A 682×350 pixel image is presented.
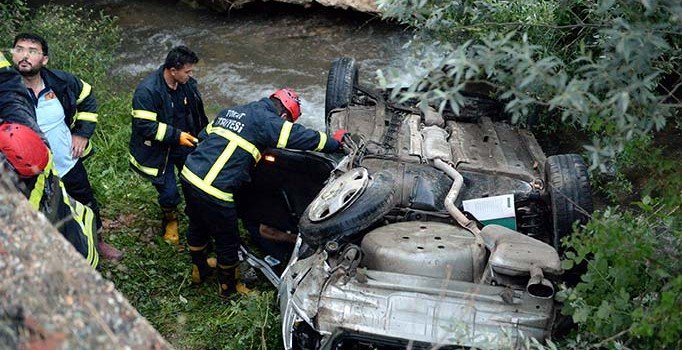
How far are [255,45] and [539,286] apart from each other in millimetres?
7179

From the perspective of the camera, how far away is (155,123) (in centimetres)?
549

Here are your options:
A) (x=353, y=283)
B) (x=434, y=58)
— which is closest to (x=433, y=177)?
(x=353, y=283)

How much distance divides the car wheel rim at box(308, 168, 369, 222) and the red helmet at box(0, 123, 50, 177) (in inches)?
56.7

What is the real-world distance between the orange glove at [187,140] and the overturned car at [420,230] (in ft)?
1.73

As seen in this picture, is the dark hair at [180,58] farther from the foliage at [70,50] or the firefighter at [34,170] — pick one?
the foliage at [70,50]

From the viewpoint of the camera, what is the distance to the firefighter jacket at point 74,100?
16.9ft

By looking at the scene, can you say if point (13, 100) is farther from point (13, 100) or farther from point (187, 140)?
point (187, 140)

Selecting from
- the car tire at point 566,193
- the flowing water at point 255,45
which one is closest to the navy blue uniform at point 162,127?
the car tire at point 566,193

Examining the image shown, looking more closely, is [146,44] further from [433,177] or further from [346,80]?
[433,177]

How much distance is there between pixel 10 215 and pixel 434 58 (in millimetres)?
1796

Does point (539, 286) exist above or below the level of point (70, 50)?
above

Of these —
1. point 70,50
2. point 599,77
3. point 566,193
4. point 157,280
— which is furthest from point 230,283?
point 70,50

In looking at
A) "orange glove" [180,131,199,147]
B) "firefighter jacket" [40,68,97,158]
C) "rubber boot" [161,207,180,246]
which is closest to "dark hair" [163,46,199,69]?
"orange glove" [180,131,199,147]

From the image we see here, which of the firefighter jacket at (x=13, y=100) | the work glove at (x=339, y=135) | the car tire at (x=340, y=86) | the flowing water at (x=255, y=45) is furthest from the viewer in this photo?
the flowing water at (x=255, y=45)
